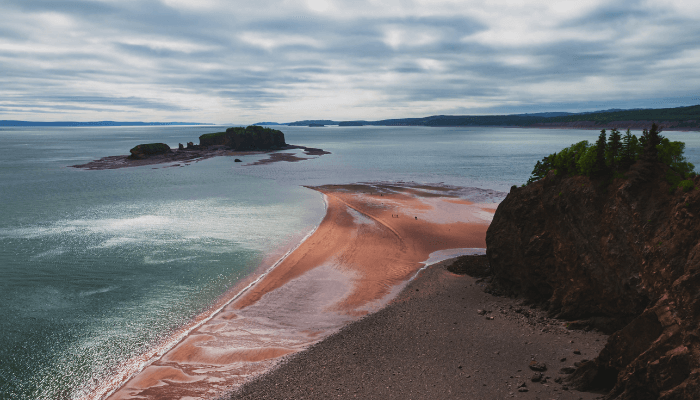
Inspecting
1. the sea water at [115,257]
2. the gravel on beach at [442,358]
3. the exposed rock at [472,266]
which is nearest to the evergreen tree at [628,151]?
the gravel on beach at [442,358]

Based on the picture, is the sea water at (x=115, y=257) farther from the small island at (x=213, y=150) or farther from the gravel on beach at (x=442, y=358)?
the small island at (x=213, y=150)

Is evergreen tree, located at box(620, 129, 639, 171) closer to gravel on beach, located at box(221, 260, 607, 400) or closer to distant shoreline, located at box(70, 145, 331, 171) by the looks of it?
gravel on beach, located at box(221, 260, 607, 400)


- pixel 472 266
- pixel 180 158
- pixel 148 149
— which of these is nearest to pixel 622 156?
pixel 472 266

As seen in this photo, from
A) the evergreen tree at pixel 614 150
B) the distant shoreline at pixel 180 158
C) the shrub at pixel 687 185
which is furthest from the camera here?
the distant shoreline at pixel 180 158

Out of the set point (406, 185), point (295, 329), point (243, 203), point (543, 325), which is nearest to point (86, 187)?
point (243, 203)

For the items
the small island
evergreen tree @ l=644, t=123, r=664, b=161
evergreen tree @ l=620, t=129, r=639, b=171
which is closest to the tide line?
evergreen tree @ l=620, t=129, r=639, b=171

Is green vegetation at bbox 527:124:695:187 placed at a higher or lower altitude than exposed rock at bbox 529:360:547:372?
higher

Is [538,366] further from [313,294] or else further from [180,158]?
[180,158]

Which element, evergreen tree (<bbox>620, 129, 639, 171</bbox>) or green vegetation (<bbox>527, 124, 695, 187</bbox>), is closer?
green vegetation (<bbox>527, 124, 695, 187</bbox>)
